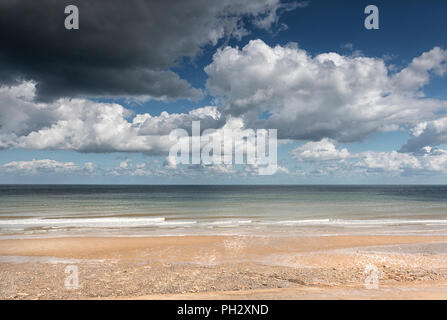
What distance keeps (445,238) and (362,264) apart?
1154 cm

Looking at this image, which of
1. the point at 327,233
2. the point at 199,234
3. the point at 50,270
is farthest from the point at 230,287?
the point at 327,233

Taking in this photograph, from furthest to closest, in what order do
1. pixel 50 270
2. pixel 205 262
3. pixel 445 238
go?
1. pixel 445 238
2. pixel 205 262
3. pixel 50 270

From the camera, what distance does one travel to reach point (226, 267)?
506 inches

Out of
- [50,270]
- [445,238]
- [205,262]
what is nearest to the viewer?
[50,270]

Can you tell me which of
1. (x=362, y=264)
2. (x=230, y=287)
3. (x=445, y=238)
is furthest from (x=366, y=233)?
(x=230, y=287)

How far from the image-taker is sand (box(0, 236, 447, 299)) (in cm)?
927

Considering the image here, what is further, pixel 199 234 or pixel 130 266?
pixel 199 234

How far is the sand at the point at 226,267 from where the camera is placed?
9273 mm
